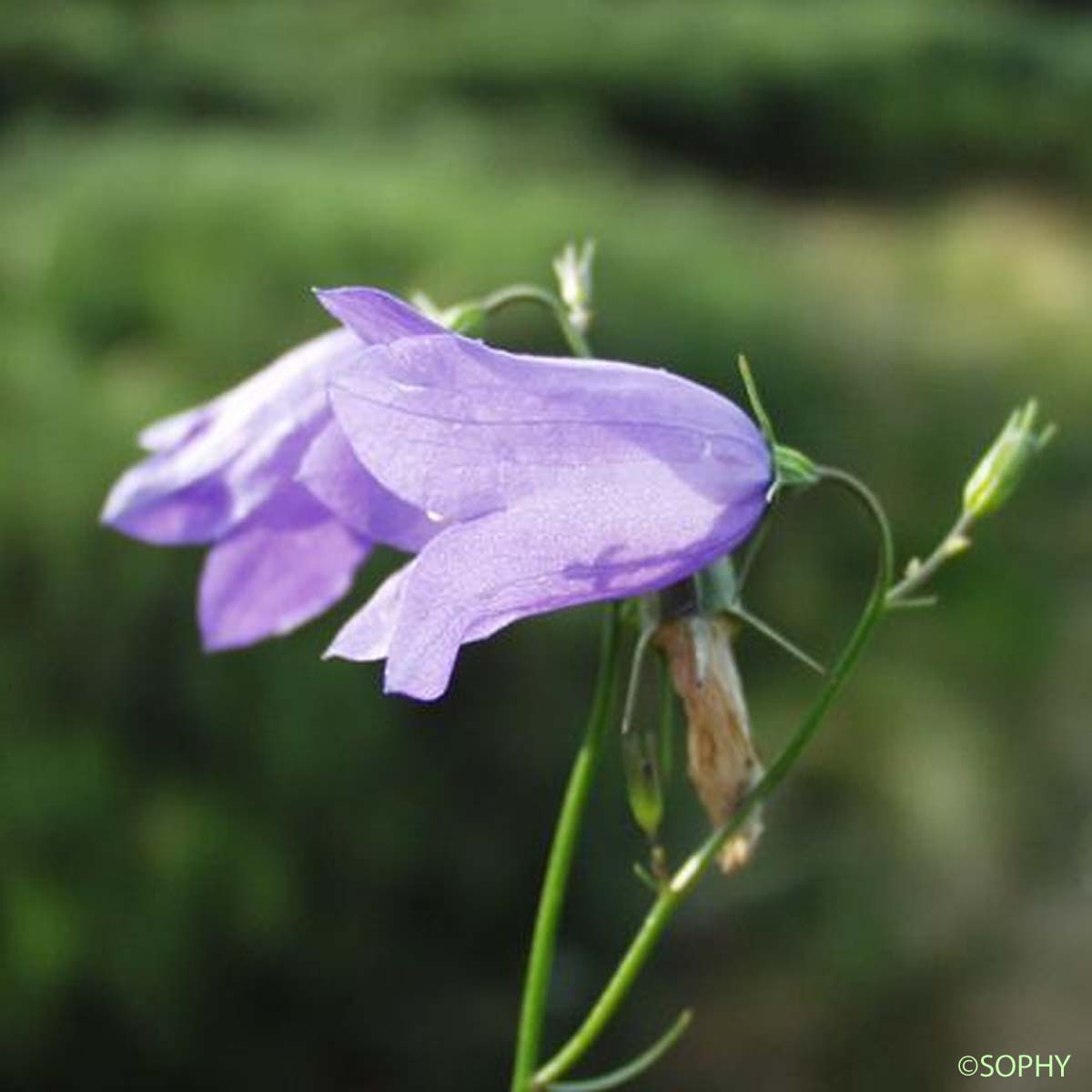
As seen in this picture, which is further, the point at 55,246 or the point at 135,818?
the point at 55,246

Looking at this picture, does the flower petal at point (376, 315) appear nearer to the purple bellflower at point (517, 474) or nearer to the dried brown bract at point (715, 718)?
the purple bellflower at point (517, 474)

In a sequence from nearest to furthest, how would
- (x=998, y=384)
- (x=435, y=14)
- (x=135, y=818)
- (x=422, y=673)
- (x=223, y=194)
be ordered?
(x=422, y=673) → (x=135, y=818) → (x=223, y=194) → (x=998, y=384) → (x=435, y=14)

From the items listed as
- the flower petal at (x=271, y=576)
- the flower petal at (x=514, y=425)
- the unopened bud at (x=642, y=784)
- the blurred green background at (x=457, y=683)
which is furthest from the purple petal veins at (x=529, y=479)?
the blurred green background at (x=457, y=683)

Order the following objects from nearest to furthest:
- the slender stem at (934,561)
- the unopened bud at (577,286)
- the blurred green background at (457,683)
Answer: the slender stem at (934,561), the unopened bud at (577,286), the blurred green background at (457,683)

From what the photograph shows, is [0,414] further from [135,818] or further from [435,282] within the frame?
[435,282]

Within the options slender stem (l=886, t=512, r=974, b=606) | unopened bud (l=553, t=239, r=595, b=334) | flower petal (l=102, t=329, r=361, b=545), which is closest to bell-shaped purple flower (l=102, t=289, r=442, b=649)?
flower petal (l=102, t=329, r=361, b=545)

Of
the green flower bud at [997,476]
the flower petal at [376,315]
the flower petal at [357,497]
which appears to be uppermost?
the flower petal at [376,315]

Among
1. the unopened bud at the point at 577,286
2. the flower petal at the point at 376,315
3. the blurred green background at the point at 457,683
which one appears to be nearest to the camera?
the flower petal at the point at 376,315

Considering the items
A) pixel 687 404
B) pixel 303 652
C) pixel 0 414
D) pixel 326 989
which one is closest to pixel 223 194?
pixel 0 414

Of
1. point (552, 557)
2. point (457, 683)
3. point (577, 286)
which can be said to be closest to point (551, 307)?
point (577, 286)
